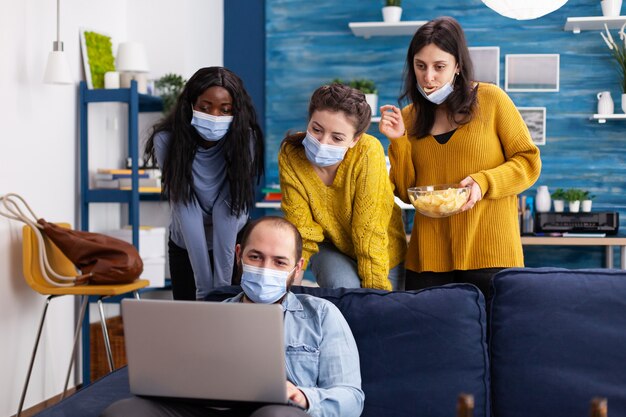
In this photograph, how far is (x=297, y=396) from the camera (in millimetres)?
1932

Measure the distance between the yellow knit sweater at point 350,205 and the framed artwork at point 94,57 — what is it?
7.48 feet

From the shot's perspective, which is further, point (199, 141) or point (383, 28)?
point (383, 28)

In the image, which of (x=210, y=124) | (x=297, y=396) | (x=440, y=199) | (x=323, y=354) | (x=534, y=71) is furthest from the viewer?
(x=534, y=71)

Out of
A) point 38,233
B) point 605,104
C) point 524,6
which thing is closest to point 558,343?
point 524,6

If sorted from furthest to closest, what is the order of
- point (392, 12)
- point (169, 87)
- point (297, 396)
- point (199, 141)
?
point (392, 12)
point (169, 87)
point (199, 141)
point (297, 396)

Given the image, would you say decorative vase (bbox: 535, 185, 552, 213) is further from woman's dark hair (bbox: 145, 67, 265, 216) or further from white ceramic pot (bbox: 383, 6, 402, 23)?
woman's dark hair (bbox: 145, 67, 265, 216)

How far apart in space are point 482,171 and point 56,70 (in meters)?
2.36

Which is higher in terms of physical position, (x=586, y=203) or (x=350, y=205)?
(x=350, y=205)

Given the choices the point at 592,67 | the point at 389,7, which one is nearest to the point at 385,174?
the point at 389,7

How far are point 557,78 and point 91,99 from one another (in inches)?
113

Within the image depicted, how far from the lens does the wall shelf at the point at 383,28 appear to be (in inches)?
203

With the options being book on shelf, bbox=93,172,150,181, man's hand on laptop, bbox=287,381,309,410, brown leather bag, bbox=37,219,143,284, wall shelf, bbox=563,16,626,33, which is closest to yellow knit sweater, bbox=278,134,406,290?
man's hand on laptop, bbox=287,381,309,410

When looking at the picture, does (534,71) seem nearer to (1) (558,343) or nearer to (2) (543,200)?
(2) (543,200)

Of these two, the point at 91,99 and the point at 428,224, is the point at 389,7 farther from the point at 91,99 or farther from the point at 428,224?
the point at 428,224
